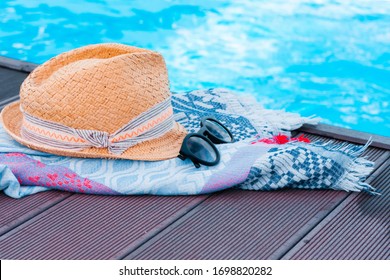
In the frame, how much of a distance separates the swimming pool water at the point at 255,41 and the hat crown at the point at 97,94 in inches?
82.6

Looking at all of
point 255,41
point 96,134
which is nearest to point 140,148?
point 96,134

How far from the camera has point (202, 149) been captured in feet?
9.20

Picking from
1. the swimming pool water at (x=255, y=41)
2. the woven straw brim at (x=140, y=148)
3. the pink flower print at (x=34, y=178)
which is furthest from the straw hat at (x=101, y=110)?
the swimming pool water at (x=255, y=41)

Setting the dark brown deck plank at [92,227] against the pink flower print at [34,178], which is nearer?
the dark brown deck plank at [92,227]

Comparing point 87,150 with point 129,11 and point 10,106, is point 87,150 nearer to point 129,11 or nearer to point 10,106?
point 10,106

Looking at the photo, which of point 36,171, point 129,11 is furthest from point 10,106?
point 129,11

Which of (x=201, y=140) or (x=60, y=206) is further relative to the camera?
(x=201, y=140)

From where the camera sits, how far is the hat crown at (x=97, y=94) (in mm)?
2730

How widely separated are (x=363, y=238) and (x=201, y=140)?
0.71 metres

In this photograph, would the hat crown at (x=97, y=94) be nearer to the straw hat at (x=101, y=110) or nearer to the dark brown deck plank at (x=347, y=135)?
the straw hat at (x=101, y=110)

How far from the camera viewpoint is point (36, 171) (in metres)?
2.73

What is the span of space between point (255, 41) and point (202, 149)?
3.05 meters

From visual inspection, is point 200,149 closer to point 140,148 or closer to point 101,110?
point 140,148

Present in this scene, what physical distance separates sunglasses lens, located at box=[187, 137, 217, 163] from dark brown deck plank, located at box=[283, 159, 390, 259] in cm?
50
